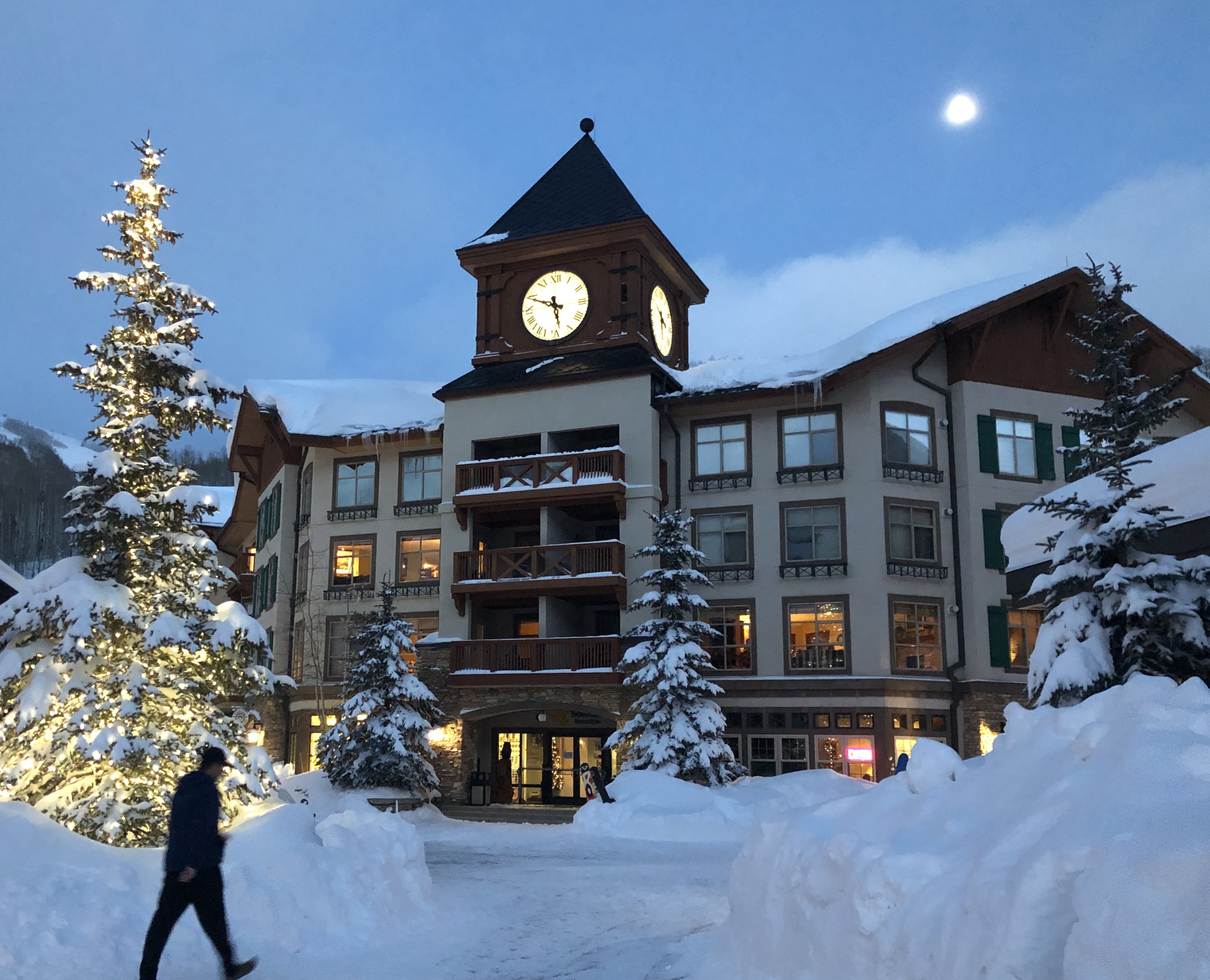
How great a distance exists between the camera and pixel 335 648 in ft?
119

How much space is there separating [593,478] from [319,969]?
74.8 feet

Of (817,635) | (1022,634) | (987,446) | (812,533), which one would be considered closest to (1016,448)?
(987,446)

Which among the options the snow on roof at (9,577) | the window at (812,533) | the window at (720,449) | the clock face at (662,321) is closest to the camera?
the snow on roof at (9,577)

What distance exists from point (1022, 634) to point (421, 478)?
18610mm

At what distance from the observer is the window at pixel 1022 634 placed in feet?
101

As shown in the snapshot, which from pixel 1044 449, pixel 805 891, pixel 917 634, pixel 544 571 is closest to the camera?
pixel 805 891

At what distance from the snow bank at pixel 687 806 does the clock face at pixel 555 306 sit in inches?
592

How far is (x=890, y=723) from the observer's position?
29625mm

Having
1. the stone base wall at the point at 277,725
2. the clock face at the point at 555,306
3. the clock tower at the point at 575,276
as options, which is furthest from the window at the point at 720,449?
the stone base wall at the point at 277,725

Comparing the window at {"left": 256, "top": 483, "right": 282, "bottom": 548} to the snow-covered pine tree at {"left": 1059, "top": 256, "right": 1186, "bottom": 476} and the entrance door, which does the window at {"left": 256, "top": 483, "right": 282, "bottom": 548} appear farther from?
the snow-covered pine tree at {"left": 1059, "top": 256, "right": 1186, "bottom": 476}

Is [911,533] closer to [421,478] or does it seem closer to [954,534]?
[954,534]

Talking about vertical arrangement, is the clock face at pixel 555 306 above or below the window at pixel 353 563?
above

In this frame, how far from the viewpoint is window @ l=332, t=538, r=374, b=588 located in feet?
120

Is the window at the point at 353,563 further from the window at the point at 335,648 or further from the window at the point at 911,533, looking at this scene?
the window at the point at 911,533
